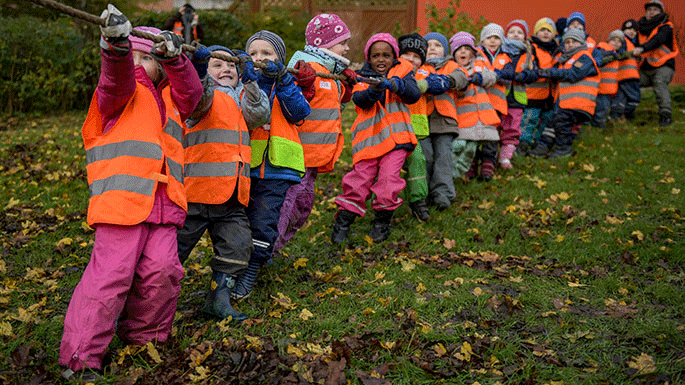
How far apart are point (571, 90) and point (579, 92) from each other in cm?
12

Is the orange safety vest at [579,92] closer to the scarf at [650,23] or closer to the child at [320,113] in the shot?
the scarf at [650,23]

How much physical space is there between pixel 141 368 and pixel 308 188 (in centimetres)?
230

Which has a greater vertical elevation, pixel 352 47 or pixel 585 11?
pixel 585 11

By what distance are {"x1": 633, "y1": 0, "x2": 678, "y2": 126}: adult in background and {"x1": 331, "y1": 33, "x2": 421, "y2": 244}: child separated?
7194 millimetres

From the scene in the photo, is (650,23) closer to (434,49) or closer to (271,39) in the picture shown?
(434,49)

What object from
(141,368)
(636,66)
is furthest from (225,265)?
(636,66)

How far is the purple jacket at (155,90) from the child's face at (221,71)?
0.62 metres

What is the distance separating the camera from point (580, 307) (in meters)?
4.38

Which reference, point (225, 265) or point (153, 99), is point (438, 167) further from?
point (153, 99)

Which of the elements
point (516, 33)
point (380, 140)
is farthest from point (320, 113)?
point (516, 33)

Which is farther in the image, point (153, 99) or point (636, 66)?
point (636, 66)

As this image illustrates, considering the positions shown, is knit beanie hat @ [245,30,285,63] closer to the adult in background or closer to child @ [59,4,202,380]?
child @ [59,4,202,380]

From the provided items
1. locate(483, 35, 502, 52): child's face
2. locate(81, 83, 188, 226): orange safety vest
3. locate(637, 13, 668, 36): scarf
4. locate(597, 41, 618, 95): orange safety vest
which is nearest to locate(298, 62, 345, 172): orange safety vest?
locate(81, 83, 188, 226): orange safety vest

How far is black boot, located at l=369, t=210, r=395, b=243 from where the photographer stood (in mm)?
6066
